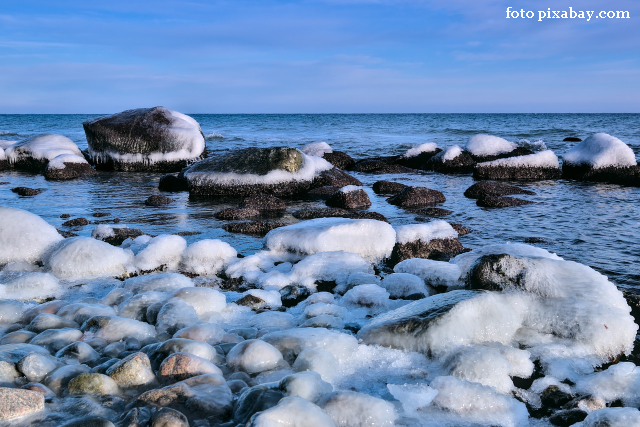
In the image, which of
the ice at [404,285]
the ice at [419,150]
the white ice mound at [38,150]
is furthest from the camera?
the ice at [419,150]

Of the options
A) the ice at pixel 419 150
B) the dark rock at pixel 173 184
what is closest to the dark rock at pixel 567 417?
the dark rock at pixel 173 184

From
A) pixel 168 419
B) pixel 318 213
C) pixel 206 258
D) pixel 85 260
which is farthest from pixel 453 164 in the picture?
pixel 168 419

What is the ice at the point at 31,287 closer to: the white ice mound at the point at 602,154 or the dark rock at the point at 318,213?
the dark rock at the point at 318,213

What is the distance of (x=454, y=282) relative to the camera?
14.9ft

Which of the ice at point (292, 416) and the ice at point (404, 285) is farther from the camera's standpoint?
the ice at point (404, 285)

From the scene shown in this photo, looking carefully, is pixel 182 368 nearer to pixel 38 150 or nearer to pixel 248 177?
pixel 248 177

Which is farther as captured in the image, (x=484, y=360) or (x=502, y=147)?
(x=502, y=147)

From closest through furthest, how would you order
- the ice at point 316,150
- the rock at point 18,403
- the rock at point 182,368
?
the rock at point 18,403
the rock at point 182,368
the ice at point 316,150

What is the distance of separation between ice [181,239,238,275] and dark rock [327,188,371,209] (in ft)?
11.3

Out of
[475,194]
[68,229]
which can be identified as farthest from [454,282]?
[475,194]

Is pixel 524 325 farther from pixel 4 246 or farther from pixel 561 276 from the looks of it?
pixel 4 246

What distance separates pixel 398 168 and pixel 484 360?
11470mm

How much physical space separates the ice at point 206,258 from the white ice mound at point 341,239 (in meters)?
0.52

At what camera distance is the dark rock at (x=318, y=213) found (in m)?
7.76
